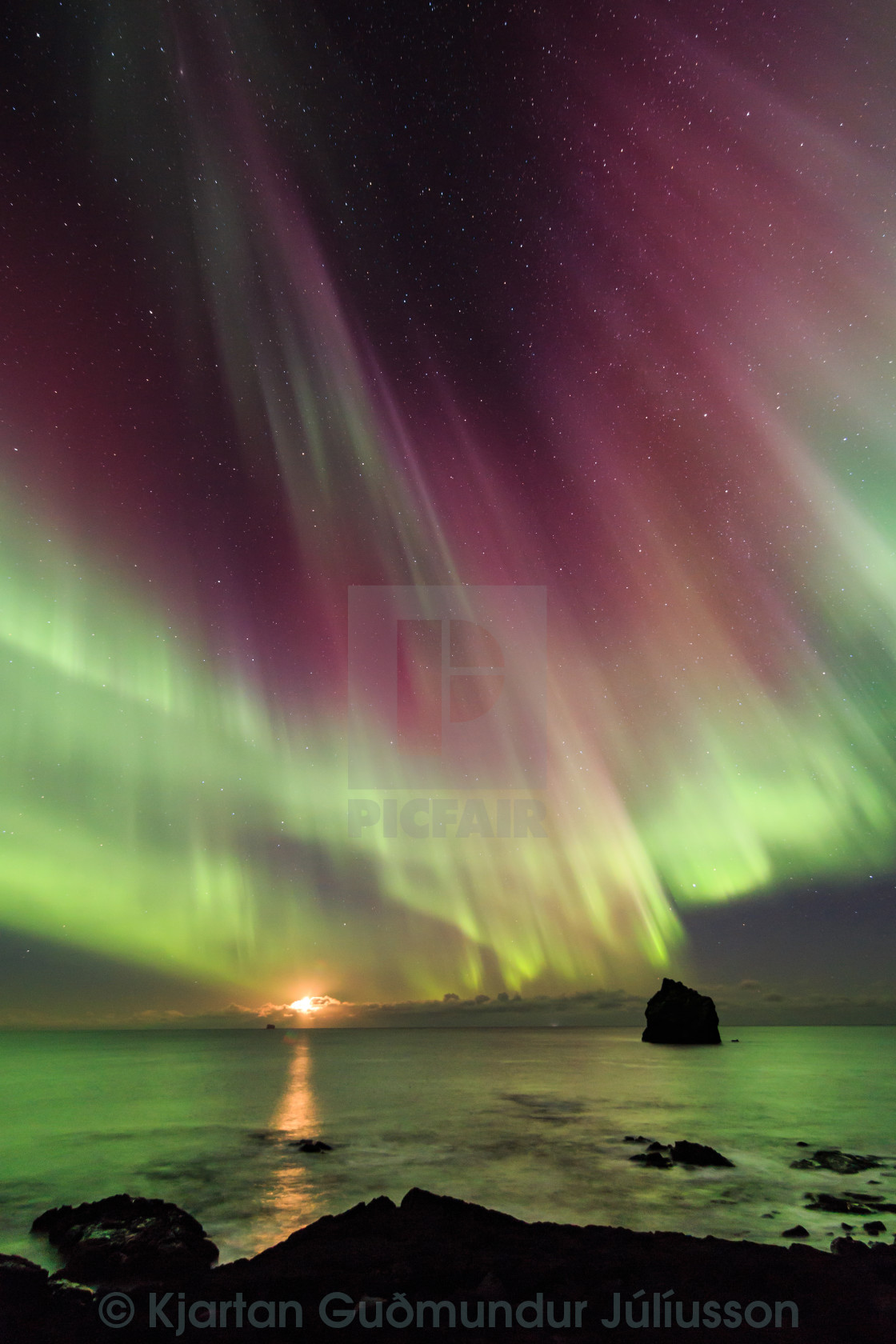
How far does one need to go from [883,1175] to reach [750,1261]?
1278 centimetres

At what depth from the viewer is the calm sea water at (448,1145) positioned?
57.3 ft

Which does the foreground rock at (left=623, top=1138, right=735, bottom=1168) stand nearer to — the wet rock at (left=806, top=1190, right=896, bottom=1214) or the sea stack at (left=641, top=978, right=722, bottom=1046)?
the wet rock at (left=806, top=1190, right=896, bottom=1214)

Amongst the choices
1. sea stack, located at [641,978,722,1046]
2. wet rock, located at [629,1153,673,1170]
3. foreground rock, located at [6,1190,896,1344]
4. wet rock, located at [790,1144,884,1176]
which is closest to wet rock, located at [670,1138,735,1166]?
wet rock, located at [629,1153,673,1170]

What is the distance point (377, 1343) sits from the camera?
8.90 meters

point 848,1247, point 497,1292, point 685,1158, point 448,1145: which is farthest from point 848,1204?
point 448,1145

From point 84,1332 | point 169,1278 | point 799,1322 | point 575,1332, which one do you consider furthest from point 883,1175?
point 84,1332

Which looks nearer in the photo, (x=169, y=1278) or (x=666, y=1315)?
(x=666, y=1315)

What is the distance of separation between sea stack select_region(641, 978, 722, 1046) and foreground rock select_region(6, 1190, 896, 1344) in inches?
4382

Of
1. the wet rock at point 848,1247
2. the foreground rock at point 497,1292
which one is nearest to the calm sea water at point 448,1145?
the wet rock at point 848,1247

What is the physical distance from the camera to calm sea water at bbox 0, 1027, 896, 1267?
687 inches

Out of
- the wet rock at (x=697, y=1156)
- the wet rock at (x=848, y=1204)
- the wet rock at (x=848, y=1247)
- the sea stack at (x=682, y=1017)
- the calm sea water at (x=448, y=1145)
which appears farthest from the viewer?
the sea stack at (x=682, y=1017)

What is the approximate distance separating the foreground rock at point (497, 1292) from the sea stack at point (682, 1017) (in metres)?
111

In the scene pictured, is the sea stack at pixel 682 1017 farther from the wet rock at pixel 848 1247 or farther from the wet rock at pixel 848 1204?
A: the wet rock at pixel 848 1247

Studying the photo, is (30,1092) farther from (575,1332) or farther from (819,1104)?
(575,1332)
